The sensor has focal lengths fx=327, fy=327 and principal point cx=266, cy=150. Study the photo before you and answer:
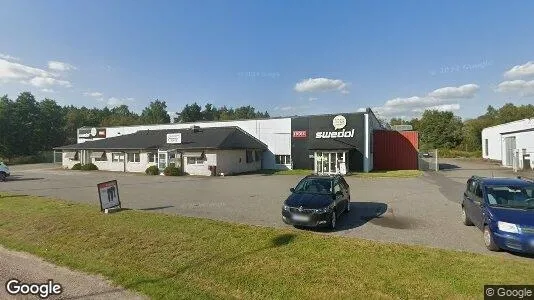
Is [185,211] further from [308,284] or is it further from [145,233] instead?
[308,284]

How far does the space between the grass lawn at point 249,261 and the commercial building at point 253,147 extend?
1955 centimetres

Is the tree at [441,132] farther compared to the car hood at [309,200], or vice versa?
the tree at [441,132]

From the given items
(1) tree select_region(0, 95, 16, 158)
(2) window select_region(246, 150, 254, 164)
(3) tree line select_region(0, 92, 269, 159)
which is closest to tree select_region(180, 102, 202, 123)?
(3) tree line select_region(0, 92, 269, 159)

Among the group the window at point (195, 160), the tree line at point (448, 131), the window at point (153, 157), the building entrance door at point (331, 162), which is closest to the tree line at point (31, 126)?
the window at point (153, 157)

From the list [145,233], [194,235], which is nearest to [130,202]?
[145,233]

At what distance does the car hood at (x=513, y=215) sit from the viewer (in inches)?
276

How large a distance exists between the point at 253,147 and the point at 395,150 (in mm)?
14531

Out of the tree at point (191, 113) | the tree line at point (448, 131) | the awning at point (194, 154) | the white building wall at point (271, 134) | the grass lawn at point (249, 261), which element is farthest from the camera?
the tree at point (191, 113)

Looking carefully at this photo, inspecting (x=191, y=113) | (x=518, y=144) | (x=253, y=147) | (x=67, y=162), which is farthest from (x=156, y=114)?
(x=518, y=144)

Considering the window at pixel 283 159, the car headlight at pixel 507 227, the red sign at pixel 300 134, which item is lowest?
the car headlight at pixel 507 227

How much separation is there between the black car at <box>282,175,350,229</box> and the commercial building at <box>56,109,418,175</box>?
1847 centimetres

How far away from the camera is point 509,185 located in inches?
336

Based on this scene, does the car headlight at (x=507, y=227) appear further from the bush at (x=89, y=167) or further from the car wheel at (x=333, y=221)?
the bush at (x=89, y=167)

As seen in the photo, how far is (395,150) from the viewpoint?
1316 inches
